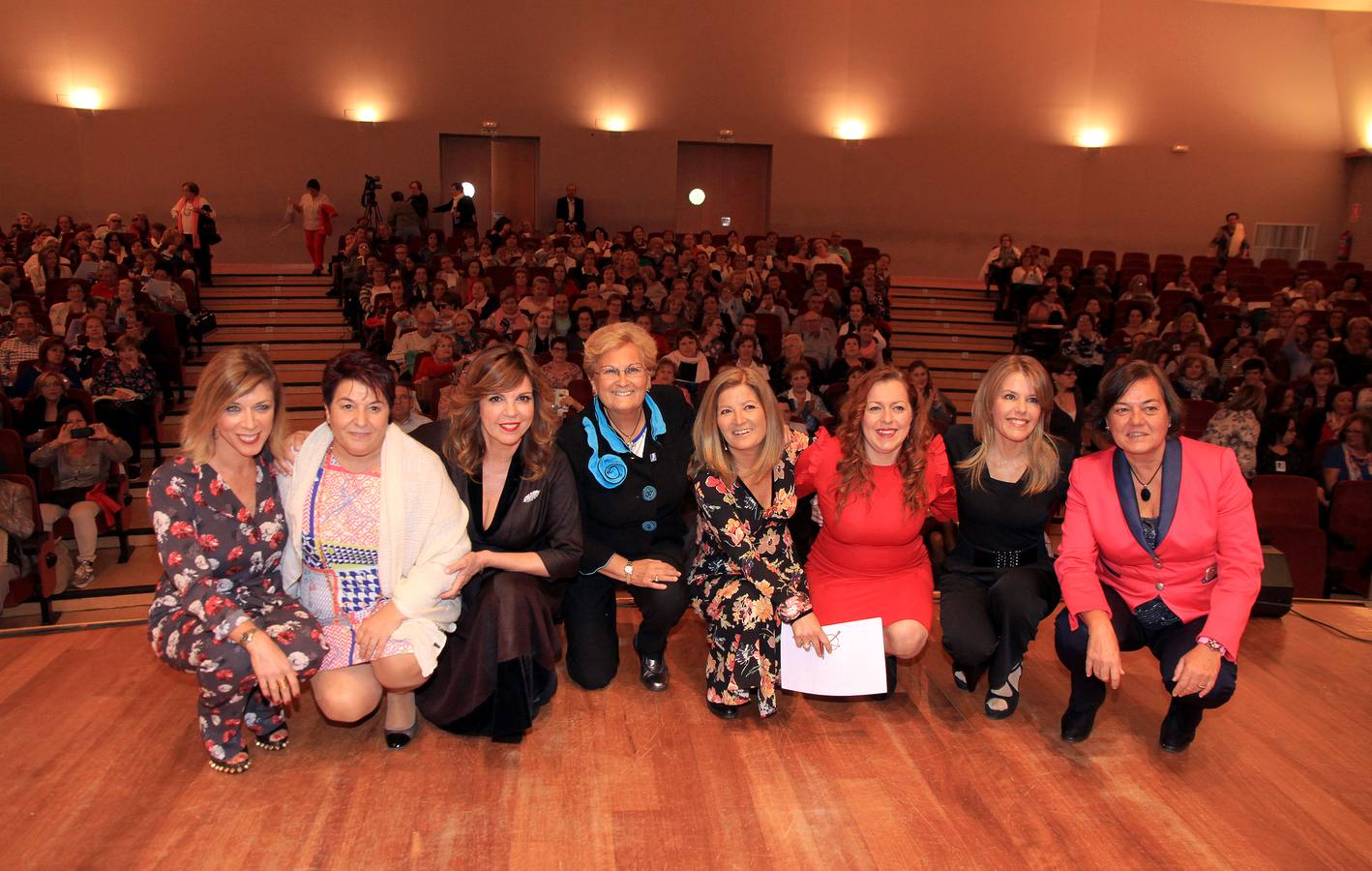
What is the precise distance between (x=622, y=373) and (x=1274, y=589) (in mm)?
2588

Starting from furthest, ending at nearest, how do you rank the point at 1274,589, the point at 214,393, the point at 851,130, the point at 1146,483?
1. the point at 851,130
2. the point at 1274,589
3. the point at 1146,483
4. the point at 214,393

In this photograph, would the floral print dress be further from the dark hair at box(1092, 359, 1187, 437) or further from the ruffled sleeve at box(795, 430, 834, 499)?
the dark hair at box(1092, 359, 1187, 437)

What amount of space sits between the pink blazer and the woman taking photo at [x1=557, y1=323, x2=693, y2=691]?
3.72 feet

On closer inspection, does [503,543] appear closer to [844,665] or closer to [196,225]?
[844,665]

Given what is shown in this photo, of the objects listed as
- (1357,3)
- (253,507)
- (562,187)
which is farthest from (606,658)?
(1357,3)

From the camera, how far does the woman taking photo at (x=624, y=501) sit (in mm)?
2744

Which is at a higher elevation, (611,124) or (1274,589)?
(611,124)

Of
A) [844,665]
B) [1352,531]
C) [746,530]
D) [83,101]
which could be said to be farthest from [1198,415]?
[83,101]

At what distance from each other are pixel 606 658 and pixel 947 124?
41.4 feet

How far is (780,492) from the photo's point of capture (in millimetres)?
2732

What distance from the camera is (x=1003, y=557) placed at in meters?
2.86

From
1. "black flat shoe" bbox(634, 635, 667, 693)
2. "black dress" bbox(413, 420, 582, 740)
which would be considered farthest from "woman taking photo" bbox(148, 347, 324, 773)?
"black flat shoe" bbox(634, 635, 667, 693)

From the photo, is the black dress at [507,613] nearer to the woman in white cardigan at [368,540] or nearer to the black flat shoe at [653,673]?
the woman in white cardigan at [368,540]

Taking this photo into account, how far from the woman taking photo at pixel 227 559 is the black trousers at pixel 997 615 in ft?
5.78
